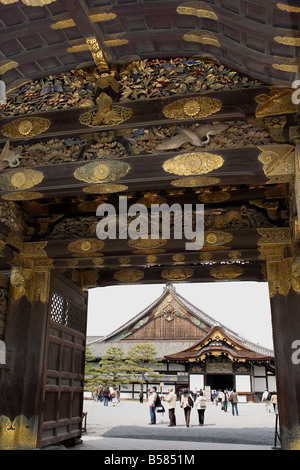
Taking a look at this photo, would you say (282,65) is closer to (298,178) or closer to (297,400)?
(298,178)

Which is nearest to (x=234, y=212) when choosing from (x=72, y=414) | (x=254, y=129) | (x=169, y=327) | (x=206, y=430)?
(x=254, y=129)

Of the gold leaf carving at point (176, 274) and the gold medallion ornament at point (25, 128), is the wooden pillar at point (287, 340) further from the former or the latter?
the gold medallion ornament at point (25, 128)

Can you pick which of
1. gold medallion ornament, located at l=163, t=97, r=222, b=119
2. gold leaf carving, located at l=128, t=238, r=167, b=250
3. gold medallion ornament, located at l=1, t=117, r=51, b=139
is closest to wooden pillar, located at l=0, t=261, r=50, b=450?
gold leaf carving, located at l=128, t=238, r=167, b=250

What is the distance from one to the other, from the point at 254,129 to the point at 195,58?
46.7 inches

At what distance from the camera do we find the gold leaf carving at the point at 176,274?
988 centimetres

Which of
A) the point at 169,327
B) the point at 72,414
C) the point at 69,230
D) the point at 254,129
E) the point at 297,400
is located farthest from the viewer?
the point at 169,327

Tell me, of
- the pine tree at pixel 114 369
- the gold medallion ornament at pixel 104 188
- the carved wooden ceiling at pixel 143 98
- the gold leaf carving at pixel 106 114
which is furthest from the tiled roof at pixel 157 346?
the gold leaf carving at pixel 106 114

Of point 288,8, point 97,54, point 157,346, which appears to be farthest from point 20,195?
point 157,346

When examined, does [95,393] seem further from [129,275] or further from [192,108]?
[192,108]

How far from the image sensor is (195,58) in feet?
18.1

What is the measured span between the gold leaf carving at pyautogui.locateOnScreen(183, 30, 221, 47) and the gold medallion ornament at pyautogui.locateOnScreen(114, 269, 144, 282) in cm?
590

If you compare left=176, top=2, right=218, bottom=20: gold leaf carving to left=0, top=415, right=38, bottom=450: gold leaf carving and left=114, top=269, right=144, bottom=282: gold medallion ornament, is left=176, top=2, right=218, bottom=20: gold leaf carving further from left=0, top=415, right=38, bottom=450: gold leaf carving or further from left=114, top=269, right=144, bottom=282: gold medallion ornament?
left=0, top=415, right=38, bottom=450: gold leaf carving

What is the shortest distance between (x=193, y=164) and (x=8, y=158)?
246 cm

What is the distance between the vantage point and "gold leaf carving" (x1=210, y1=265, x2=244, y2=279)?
948cm
